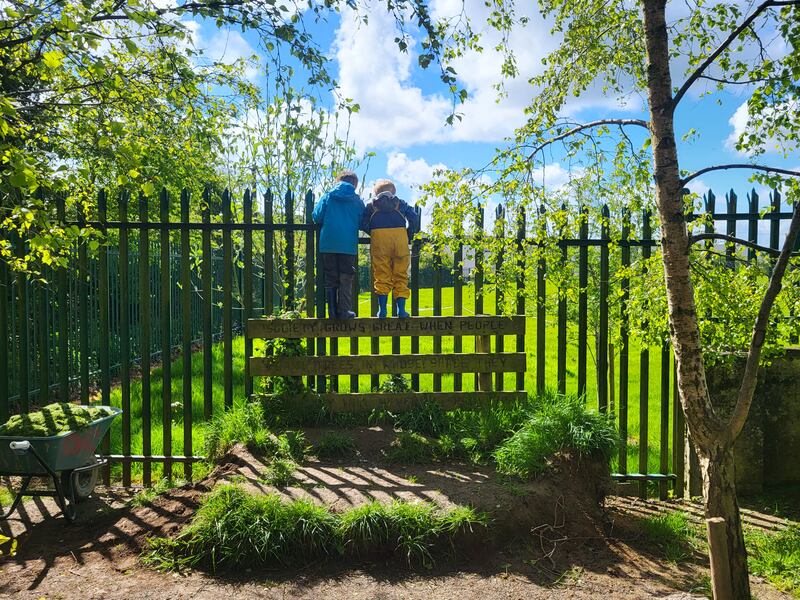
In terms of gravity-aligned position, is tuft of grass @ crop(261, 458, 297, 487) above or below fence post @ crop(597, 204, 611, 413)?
below

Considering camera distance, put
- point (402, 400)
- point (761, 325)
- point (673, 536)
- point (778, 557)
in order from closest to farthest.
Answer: point (761, 325) → point (778, 557) → point (673, 536) → point (402, 400)

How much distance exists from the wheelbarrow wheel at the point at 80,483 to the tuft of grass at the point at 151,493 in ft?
1.16

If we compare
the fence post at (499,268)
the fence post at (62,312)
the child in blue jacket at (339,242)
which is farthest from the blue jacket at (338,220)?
the fence post at (62,312)

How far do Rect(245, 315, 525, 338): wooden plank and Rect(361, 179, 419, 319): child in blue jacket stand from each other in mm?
268

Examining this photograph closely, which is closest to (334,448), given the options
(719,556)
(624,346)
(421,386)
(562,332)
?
(562,332)

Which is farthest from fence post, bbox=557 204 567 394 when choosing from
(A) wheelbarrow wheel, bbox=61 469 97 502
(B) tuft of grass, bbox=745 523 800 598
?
(A) wheelbarrow wheel, bbox=61 469 97 502

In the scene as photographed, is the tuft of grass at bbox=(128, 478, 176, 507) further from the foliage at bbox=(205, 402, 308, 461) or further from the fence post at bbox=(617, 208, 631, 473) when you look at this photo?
the fence post at bbox=(617, 208, 631, 473)

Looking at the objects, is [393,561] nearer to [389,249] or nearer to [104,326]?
[389,249]

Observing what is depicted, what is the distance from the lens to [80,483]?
16.1 feet

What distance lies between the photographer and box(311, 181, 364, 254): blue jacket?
5.55 m

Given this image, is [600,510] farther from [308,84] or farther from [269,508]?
[308,84]

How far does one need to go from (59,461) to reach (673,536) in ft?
15.4

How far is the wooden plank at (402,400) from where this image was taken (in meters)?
5.52

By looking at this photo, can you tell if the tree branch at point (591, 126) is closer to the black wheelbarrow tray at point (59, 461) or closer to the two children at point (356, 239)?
the two children at point (356, 239)
